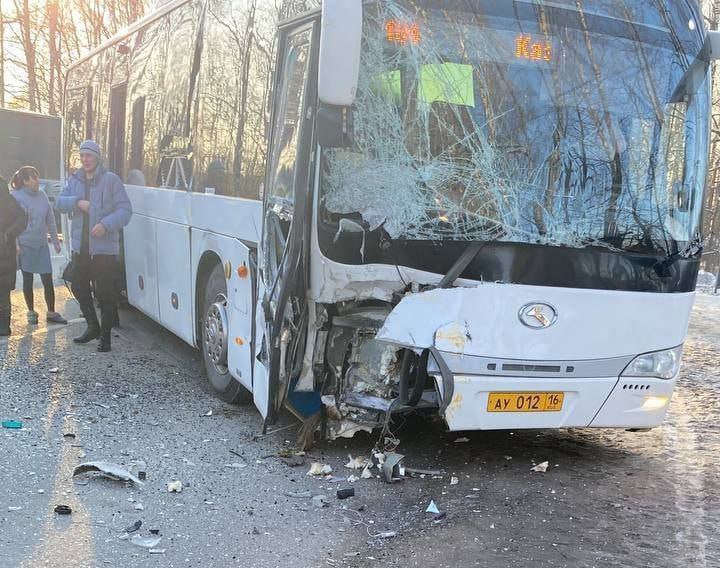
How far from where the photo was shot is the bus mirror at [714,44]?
518 centimetres

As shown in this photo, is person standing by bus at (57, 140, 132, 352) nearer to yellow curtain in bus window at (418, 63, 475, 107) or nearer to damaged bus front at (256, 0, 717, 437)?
damaged bus front at (256, 0, 717, 437)

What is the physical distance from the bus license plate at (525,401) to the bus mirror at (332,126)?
1.77 metres

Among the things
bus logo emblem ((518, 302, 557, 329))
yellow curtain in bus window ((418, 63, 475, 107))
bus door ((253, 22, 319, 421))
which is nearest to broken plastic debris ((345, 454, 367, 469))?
bus door ((253, 22, 319, 421))

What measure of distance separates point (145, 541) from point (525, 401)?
2.35 metres

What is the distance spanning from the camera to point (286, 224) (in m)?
5.04

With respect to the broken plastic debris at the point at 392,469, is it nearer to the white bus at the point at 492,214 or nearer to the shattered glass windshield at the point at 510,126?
the white bus at the point at 492,214

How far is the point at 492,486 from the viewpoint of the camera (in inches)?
197

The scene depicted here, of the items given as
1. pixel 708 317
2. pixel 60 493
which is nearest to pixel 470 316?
pixel 60 493

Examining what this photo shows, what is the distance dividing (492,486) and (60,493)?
260 centimetres

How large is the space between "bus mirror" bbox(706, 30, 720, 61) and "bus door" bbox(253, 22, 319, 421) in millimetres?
2601

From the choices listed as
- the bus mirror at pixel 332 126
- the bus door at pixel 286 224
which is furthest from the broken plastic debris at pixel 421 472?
the bus mirror at pixel 332 126

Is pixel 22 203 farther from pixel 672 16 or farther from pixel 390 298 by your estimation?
pixel 672 16

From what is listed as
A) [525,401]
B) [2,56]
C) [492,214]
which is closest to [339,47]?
[492,214]

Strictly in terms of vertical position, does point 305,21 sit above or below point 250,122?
above
